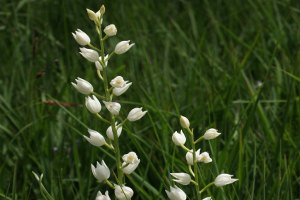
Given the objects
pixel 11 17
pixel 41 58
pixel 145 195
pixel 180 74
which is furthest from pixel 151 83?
pixel 11 17

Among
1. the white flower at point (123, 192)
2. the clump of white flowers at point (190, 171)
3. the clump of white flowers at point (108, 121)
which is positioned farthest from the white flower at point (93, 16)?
the white flower at point (123, 192)

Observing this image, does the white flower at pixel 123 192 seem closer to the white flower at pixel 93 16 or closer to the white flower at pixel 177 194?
the white flower at pixel 177 194

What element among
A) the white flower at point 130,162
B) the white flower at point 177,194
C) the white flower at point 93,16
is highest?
the white flower at point 93,16

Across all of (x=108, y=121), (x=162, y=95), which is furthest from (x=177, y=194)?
(x=162, y=95)

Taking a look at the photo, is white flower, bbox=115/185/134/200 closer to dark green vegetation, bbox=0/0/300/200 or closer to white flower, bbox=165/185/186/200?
white flower, bbox=165/185/186/200

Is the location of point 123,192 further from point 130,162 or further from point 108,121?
point 108,121

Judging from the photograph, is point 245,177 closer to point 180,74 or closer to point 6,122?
point 6,122
